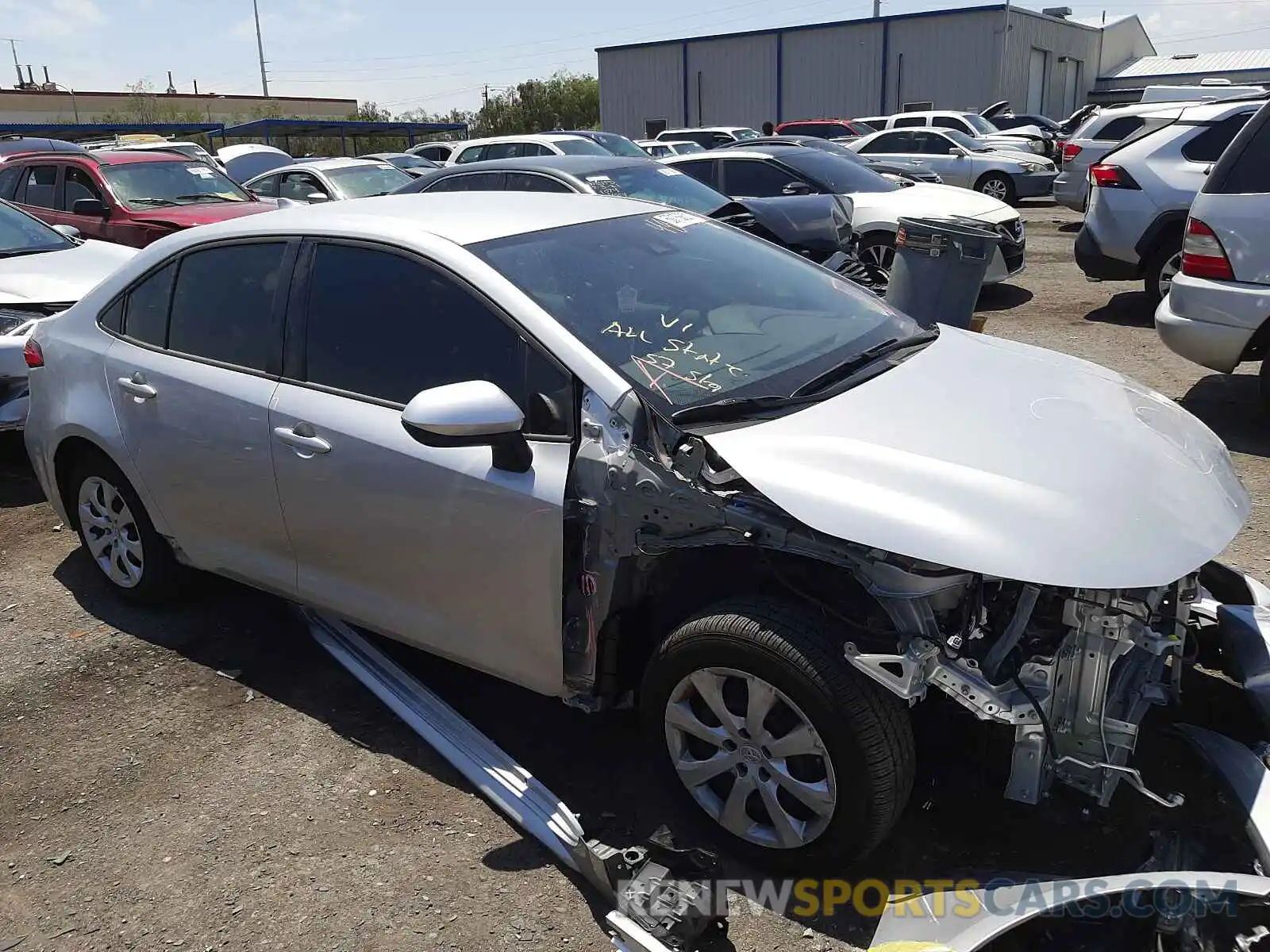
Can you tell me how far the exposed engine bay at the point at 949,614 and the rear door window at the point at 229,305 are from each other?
145cm

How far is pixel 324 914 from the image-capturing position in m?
2.76

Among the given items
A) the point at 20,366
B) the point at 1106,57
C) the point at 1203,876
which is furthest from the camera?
the point at 1106,57

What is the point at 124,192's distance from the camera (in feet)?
33.7

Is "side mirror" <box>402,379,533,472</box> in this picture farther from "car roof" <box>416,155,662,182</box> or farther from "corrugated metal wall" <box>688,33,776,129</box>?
"corrugated metal wall" <box>688,33,776,129</box>

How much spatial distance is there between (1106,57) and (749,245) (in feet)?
191

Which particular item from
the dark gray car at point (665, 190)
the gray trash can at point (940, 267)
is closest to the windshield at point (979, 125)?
the dark gray car at point (665, 190)

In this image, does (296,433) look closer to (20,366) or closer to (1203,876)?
(1203,876)

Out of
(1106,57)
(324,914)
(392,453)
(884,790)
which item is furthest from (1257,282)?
(1106,57)

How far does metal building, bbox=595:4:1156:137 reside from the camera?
1457 inches

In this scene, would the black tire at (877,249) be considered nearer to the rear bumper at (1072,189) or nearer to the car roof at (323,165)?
the rear bumper at (1072,189)

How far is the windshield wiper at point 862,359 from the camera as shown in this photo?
294 cm

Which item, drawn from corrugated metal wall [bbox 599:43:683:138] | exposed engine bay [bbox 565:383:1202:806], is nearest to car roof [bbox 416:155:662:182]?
exposed engine bay [bbox 565:383:1202:806]

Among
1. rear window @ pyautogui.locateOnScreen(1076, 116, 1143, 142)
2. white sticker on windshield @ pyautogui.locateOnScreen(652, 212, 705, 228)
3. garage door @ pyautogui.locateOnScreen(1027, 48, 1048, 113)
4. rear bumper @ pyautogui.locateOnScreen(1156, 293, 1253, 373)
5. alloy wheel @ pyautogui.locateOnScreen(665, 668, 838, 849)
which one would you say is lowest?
alloy wheel @ pyautogui.locateOnScreen(665, 668, 838, 849)

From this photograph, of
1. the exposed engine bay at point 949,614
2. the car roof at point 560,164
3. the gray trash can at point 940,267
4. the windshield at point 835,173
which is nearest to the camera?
the exposed engine bay at point 949,614
